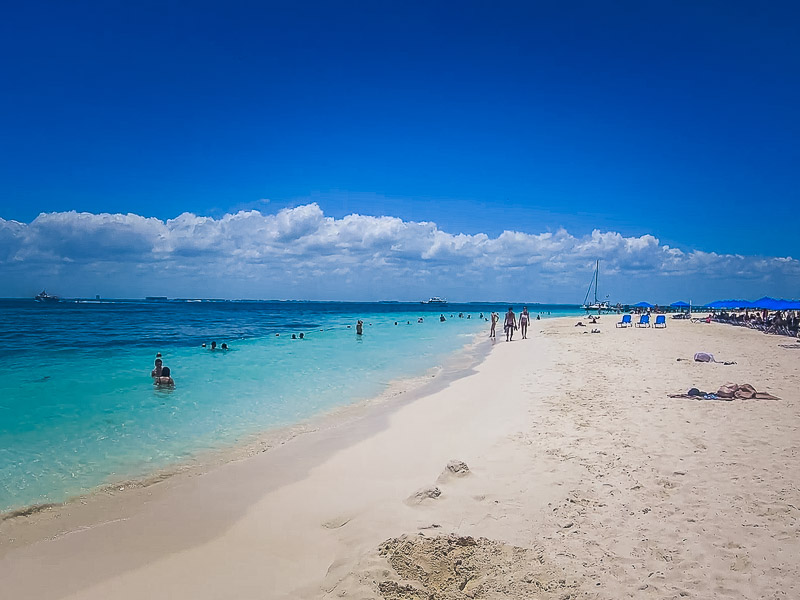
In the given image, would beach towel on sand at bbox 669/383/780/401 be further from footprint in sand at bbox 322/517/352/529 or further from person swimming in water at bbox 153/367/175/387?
person swimming in water at bbox 153/367/175/387

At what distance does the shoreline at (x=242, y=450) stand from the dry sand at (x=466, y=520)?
12 cm

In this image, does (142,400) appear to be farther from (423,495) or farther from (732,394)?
(732,394)

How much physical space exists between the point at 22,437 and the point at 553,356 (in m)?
18.0

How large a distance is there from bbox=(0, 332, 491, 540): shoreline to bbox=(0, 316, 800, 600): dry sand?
4.8 inches

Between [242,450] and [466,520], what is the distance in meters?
5.02

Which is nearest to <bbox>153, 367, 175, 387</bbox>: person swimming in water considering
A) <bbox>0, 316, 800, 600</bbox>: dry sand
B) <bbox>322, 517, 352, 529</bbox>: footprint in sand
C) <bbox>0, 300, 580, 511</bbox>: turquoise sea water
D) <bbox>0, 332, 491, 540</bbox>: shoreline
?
<bbox>0, 300, 580, 511</bbox>: turquoise sea water

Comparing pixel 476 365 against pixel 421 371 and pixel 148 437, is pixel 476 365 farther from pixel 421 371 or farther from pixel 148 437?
pixel 148 437

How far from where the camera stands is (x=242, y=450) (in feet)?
27.7

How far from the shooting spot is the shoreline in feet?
19.3

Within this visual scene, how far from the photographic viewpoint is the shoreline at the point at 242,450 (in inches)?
232

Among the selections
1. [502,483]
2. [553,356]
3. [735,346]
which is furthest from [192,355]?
[735,346]

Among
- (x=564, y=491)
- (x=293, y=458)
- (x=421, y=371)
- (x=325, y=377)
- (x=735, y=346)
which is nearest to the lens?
(x=564, y=491)

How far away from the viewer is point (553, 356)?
66.4ft

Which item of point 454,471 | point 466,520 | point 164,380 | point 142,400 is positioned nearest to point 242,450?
point 454,471
